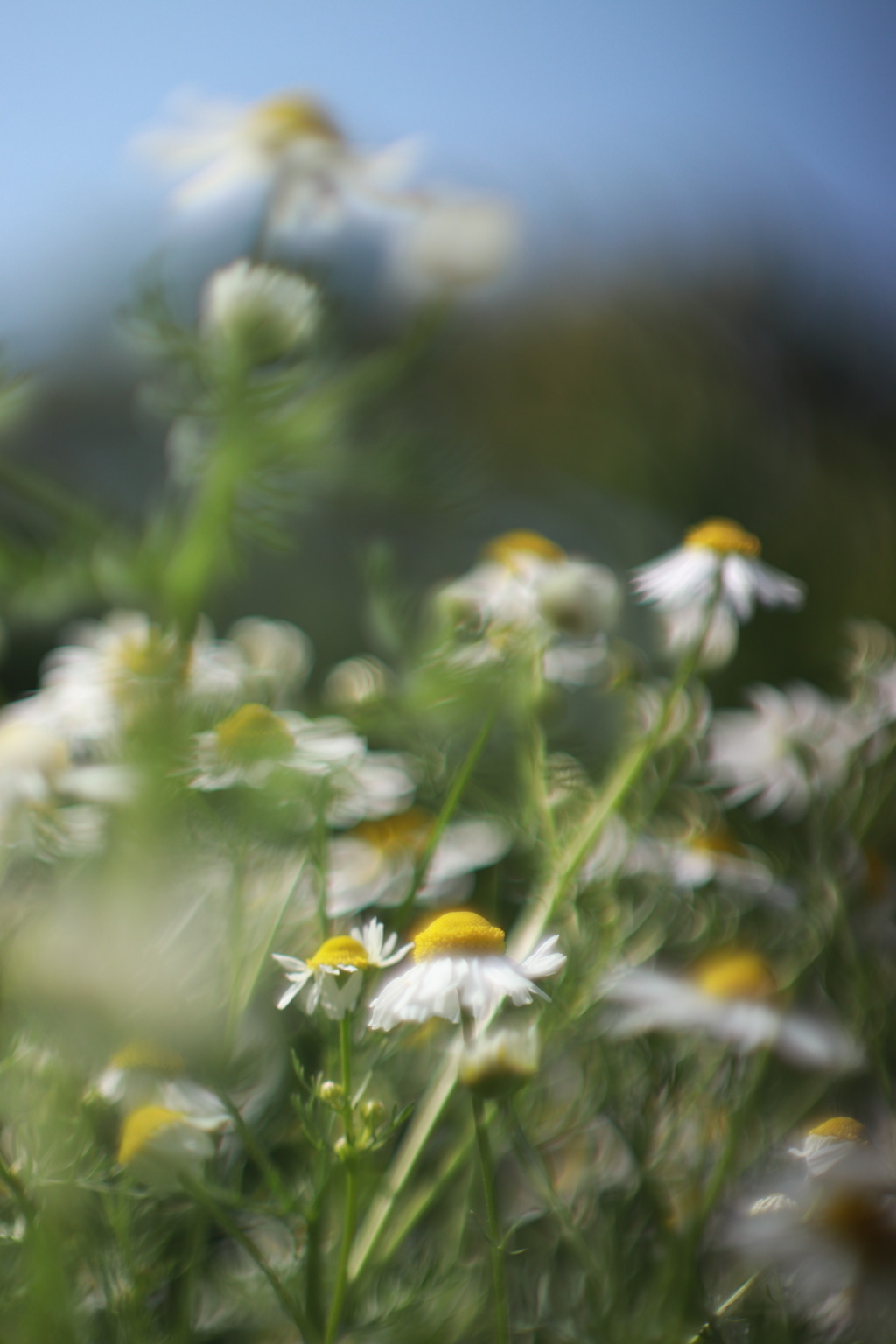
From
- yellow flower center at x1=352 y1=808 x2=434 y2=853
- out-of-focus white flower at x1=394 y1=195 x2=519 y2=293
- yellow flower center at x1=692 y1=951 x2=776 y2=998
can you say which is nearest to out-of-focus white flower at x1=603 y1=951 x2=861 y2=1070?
yellow flower center at x1=692 y1=951 x2=776 y2=998

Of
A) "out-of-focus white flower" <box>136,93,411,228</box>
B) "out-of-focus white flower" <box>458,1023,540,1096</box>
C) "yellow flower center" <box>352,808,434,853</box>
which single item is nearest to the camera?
"out-of-focus white flower" <box>458,1023,540,1096</box>

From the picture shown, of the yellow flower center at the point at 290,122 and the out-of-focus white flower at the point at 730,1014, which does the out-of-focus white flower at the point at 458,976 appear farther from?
the yellow flower center at the point at 290,122

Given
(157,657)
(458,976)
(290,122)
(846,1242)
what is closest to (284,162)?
(290,122)

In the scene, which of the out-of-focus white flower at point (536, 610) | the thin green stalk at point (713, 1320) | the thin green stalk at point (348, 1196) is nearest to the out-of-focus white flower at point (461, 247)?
the out-of-focus white flower at point (536, 610)

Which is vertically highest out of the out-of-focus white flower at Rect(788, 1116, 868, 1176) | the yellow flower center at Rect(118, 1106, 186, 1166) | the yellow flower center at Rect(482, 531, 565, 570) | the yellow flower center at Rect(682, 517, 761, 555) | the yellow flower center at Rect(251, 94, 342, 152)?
the yellow flower center at Rect(251, 94, 342, 152)

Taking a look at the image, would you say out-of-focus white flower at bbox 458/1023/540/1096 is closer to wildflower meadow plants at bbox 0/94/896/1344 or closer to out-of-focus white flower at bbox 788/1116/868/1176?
wildflower meadow plants at bbox 0/94/896/1344

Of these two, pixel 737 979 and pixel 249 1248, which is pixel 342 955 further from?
pixel 737 979
